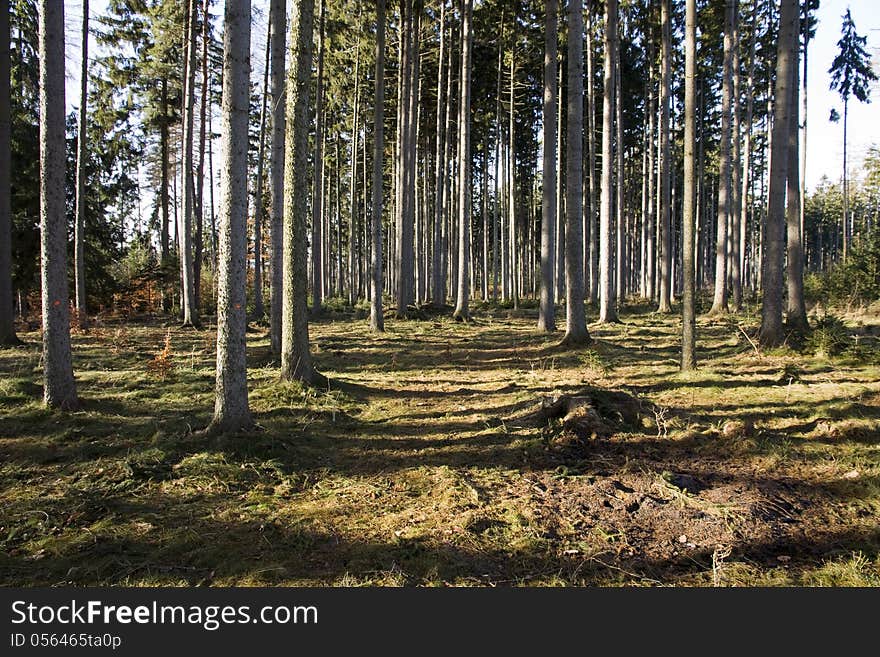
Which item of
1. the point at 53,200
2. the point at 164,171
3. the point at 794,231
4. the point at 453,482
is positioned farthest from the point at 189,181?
the point at 794,231

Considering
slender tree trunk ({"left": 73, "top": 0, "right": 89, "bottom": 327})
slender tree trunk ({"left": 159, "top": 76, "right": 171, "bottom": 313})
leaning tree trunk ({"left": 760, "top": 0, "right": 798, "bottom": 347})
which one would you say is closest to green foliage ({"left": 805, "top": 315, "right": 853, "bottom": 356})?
leaning tree trunk ({"left": 760, "top": 0, "right": 798, "bottom": 347})

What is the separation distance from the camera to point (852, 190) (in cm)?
5350

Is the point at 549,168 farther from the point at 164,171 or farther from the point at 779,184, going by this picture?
the point at 164,171

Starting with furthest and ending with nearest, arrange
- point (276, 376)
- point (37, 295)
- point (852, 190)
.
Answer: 1. point (852, 190)
2. point (37, 295)
3. point (276, 376)

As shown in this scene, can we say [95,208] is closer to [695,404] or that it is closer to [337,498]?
[337,498]

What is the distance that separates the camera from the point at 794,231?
11.3 metres

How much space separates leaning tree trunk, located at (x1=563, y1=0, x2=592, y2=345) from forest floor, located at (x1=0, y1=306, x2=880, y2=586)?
283cm

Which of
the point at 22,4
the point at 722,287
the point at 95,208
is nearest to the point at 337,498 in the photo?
the point at 722,287

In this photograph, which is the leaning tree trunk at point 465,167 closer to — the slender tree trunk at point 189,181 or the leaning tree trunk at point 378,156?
the leaning tree trunk at point 378,156

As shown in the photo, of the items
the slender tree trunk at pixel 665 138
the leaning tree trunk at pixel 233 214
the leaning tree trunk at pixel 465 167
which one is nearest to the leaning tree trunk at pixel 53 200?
the leaning tree trunk at pixel 233 214

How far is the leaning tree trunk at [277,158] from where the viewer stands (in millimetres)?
8984

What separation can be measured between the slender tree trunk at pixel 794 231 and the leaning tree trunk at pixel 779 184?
26cm

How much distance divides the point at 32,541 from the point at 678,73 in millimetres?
30567

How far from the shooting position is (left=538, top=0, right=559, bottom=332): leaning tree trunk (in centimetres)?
1338
